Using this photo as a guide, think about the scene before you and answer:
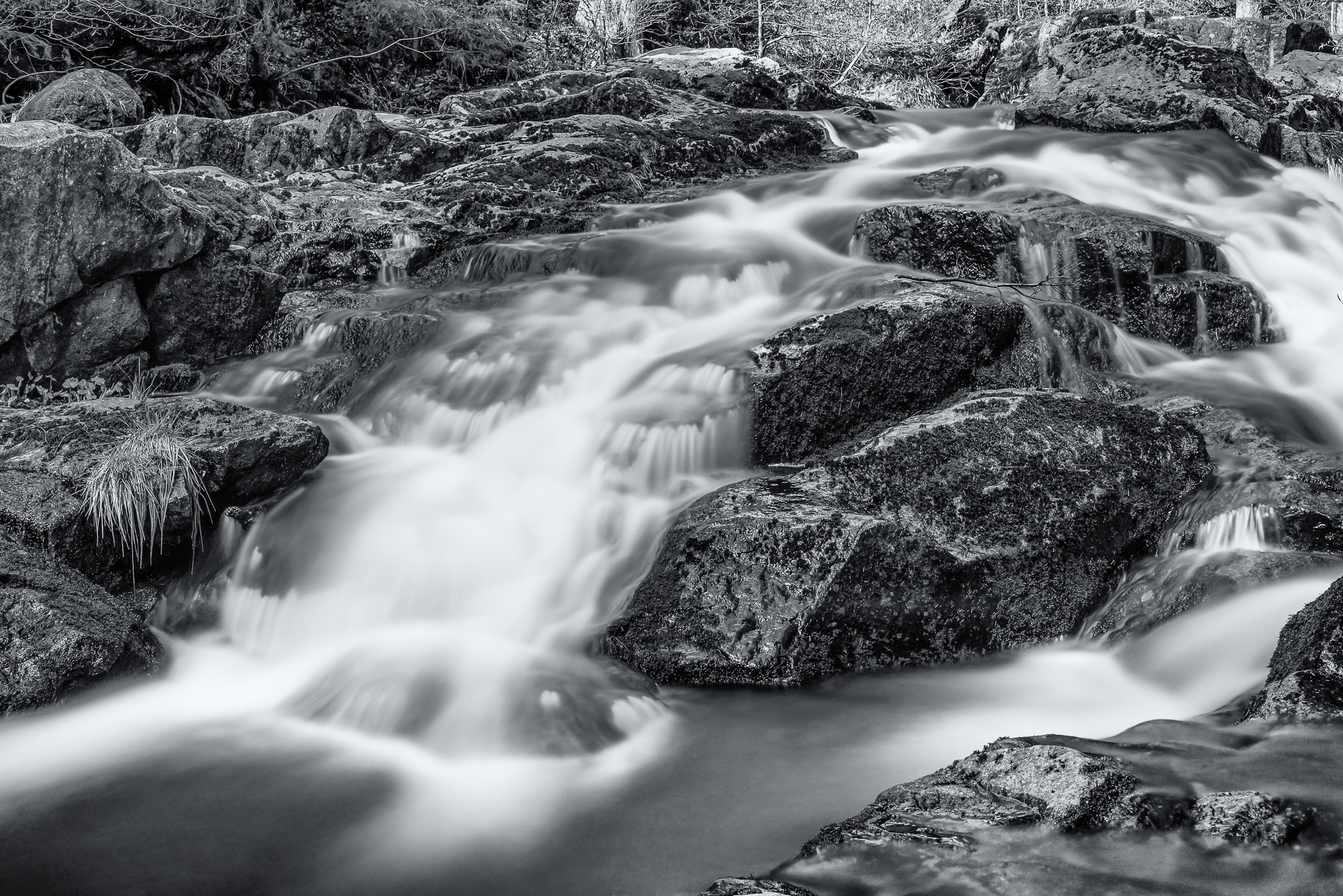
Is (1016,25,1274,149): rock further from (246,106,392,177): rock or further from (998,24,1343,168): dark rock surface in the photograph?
(246,106,392,177): rock

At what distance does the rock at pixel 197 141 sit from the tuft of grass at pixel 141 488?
5866mm

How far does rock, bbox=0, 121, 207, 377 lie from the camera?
260 inches

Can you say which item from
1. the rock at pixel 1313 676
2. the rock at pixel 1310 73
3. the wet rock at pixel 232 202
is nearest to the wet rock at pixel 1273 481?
the rock at pixel 1313 676

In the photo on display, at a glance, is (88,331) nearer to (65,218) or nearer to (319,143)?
(65,218)

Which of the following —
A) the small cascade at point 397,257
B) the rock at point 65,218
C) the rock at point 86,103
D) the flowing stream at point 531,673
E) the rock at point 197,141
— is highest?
the rock at point 86,103

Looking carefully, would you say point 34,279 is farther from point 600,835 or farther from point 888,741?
point 888,741

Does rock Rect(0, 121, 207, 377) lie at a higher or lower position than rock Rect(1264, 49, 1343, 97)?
lower

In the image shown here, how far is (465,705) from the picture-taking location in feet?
14.2

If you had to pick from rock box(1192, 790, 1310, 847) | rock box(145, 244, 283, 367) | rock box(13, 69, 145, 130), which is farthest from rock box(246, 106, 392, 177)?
rock box(1192, 790, 1310, 847)

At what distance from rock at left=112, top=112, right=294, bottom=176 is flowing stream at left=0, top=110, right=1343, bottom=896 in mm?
3871

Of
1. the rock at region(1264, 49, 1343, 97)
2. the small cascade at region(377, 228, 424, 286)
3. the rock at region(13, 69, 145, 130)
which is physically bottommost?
the small cascade at region(377, 228, 424, 286)

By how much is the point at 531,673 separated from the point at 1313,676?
2.84m

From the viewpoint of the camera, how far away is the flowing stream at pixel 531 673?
3.54 metres

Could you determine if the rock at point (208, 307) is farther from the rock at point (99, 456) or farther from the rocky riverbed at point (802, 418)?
Answer: the rock at point (99, 456)
